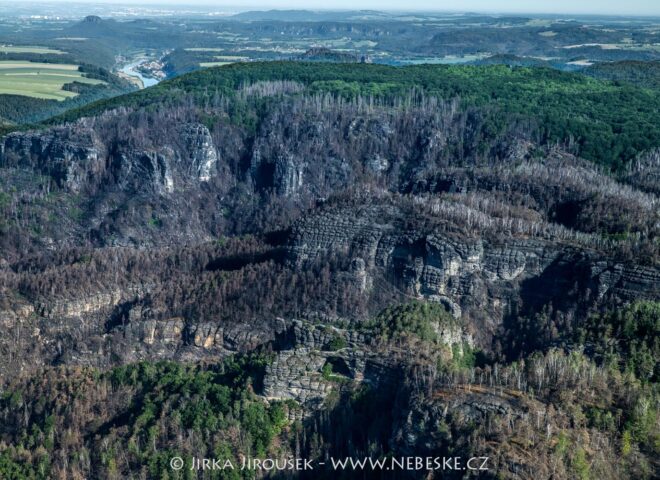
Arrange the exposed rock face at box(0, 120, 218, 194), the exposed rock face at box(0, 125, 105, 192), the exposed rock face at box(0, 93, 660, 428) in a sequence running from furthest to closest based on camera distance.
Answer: the exposed rock face at box(0, 120, 218, 194) < the exposed rock face at box(0, 125, 105, 192) < the exposed rock face at box(0, 93, 660, 428)

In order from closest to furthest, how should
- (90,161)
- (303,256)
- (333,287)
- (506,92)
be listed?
1. (333,287)
2. (303,256)
3. (90,161)
4. (506,92)

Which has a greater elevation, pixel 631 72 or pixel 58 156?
pixel 631 72

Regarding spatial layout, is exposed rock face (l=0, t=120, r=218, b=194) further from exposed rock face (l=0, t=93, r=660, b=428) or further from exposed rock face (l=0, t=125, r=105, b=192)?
exposed rock face (l=0, t=93, r=660, b=428)

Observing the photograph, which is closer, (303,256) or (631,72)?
(303,256)

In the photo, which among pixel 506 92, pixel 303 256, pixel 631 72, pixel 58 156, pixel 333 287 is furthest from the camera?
pixel 631 72

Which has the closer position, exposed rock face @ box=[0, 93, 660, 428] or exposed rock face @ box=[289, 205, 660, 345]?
exposed rock face @ box=[0, 93, 660, 428]

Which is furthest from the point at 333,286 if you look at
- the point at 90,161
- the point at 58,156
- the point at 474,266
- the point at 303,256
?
the point at 58,156

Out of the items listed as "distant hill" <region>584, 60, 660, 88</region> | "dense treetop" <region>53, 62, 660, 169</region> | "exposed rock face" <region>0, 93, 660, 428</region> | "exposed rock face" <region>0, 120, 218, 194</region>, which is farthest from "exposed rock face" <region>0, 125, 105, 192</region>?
"distant hill" <region>584, 60, 660, 88</region>

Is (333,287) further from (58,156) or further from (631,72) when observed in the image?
(631,72)

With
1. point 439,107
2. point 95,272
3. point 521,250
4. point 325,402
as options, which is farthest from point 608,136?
point 325,402

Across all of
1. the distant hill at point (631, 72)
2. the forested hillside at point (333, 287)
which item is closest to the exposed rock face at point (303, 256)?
the forested hillside at point (333, 287)

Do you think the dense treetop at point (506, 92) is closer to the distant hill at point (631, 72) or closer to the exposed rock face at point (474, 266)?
the distant hill at point (631, 72)
